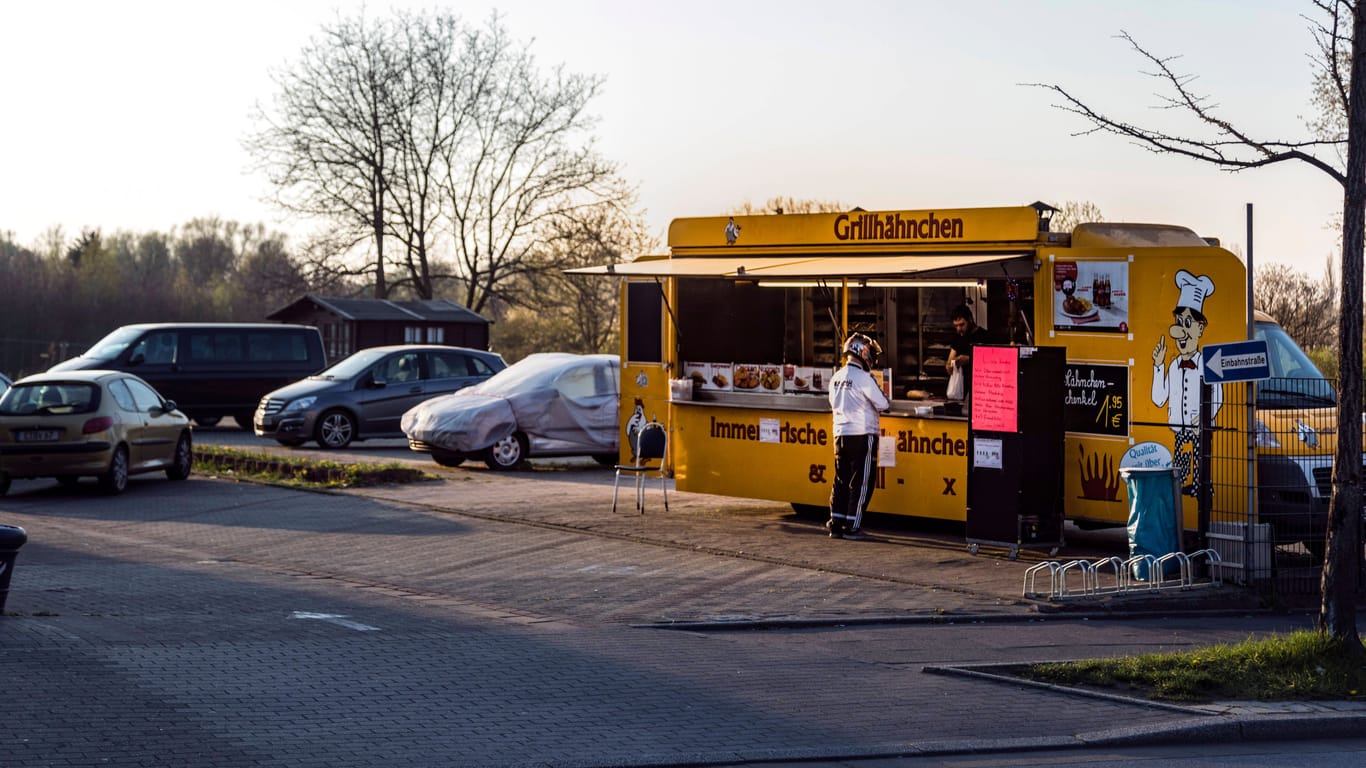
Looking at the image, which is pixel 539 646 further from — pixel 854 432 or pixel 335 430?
pixel 335 430

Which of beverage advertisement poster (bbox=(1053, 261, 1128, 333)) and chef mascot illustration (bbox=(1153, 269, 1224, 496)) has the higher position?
beverage advertisement poster (bbox=(1053, 261, 1128, 333))

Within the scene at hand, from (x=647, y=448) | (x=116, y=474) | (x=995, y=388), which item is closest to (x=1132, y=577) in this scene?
(x=995, y=388)

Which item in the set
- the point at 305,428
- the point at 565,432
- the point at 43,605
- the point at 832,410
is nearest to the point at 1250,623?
the point at 832,410

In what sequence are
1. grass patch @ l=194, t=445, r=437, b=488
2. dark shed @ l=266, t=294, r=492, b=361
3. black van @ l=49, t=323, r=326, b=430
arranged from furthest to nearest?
dark shed @ l=266, t=294, r=492, b=361
black van @ l=49, t=323, r=326, b=430
grass patch @ l=194, t=445, r=437, b=488

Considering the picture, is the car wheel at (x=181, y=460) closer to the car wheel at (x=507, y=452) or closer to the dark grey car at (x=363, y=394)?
the car wheel at (x=507, y=452)

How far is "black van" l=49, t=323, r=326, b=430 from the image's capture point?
29469 mm

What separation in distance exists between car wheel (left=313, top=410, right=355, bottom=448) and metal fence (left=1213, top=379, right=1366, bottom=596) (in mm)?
16212

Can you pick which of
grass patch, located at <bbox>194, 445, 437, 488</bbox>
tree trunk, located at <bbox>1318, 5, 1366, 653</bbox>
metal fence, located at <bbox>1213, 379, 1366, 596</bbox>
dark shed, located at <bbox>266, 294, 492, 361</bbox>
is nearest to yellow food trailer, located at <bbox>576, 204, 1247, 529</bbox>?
metal fence, located at <bbox>1213, 379, 1366, 596</bbox>

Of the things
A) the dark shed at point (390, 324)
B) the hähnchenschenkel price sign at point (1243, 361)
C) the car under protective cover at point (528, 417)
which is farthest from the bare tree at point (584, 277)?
the hähnchenschenkel price sign at point (1243, 361)

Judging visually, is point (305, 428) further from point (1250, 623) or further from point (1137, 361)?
point (1250, 623)

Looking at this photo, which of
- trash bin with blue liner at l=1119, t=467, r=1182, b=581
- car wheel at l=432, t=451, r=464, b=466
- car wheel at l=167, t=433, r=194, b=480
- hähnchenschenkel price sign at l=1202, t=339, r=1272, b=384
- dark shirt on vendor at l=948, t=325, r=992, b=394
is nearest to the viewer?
hähnchenschenkel price sign at l=1202, t=339, r=1272, b=384

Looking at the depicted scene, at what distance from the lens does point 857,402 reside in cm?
1435

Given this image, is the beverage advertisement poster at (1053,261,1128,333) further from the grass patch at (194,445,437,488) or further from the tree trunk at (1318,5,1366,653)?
the grass patch at (194,445,437,488)

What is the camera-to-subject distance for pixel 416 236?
53781mm
